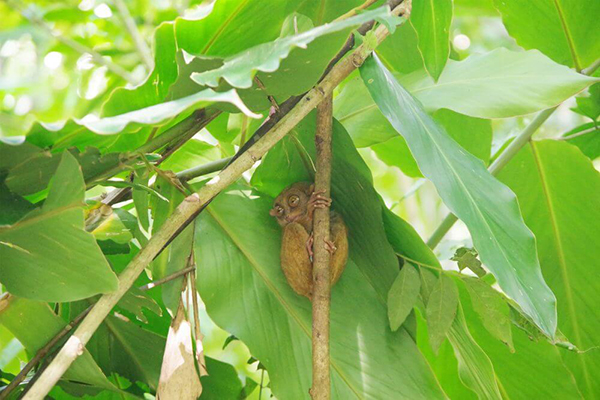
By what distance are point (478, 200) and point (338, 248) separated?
0.93 ft

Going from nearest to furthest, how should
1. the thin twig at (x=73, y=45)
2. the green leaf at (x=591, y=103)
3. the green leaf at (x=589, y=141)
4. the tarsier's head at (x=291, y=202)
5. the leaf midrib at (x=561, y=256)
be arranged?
1. the tarsier's head at (x=291, y=202)
2. the leaf midrib at (x=561, y=256)
3. the green leaf at (x=591, y=103)
4. the green leaf at (x=589, y=141)
5. the thin twig at (x=73, y=45)

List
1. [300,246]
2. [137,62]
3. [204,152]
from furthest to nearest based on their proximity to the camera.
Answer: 1. [137,62]
2. [204,152]
3. [300,246]

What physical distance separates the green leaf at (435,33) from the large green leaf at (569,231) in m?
0.52

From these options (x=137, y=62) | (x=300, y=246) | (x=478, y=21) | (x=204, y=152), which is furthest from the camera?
(x=478, y=21)

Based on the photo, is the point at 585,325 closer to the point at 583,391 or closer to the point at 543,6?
the point at 583,391

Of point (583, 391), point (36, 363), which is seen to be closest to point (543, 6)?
point (583, 391)

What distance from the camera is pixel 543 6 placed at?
4.22ft

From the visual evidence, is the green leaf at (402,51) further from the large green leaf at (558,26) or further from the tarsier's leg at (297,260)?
the tarsier's leg at (297,260)

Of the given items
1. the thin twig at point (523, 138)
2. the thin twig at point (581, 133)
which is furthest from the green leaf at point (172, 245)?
the thin twig at point (581, 133)

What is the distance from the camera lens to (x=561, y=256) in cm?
128

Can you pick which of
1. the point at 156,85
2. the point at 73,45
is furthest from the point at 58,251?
the point at 73,45

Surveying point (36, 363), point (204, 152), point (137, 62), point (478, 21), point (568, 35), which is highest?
point (478, 21)

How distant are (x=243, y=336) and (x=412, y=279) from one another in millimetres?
246

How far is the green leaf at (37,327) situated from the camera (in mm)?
848
